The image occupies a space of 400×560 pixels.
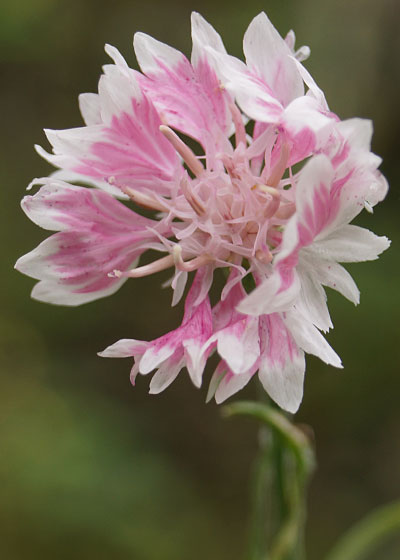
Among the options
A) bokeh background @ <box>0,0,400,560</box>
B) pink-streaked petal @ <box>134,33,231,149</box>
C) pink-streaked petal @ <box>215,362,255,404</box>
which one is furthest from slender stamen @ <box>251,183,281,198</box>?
bokeh background @ <box>0,0,400,560</box>

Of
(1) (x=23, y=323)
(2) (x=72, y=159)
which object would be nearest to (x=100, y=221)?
(2) (x=72, y=159)

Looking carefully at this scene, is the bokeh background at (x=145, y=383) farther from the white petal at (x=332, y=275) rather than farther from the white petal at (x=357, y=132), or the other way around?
the white petal at (x=357, y=132)

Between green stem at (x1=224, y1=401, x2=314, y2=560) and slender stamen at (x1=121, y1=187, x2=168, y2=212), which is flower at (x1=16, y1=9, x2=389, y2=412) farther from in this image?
green stem at (x1=224, y1=401, x2=314, y2=560)

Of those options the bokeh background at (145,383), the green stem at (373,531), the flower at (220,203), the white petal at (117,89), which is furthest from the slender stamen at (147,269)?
the bokeh background at (145,383)

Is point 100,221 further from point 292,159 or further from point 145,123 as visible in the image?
point 292,159

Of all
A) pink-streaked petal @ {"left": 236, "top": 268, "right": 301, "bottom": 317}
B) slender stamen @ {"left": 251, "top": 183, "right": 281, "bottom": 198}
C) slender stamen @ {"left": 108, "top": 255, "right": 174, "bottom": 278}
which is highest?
slender stamen @ {"left": 251, "top": 183, "right": 281, "bottom": 198}

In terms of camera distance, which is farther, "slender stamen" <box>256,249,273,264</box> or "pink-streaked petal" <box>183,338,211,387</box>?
"slender stamen" <box>256,249,273,264</box>
